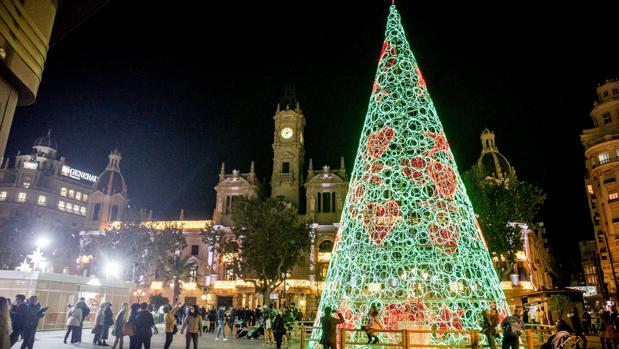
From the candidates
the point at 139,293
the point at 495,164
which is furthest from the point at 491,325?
the point at 495,164

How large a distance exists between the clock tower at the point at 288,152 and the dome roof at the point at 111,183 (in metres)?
26.3

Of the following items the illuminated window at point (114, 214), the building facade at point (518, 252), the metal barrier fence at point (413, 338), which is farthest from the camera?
the illuminated window at point (114, 214)

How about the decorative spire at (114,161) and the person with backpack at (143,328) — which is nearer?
the person with backpack at (143,328)

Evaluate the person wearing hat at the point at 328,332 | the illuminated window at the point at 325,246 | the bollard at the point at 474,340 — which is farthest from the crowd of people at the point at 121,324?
the illuminated window at the point at 325,246

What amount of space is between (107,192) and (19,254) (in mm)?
16666

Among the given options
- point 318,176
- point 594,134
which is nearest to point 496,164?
point 594,134

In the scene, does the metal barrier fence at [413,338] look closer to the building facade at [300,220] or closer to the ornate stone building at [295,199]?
the building facade at [300,220]

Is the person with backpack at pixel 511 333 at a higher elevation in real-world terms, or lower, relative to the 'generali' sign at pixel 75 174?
lower

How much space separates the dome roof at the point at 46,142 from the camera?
232ft

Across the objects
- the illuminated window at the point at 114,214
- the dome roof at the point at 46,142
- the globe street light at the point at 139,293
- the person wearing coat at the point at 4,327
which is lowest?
the person wearing coat at the point at 4,327

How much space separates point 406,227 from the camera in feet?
40.0

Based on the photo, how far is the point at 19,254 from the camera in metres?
43.1

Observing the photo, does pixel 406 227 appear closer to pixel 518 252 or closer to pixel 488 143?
pixel 518 252

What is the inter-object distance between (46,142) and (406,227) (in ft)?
255
